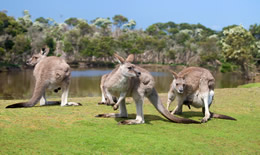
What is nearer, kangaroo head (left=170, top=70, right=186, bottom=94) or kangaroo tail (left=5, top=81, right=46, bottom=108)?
kangaroo head (left=170, top=70, right=186, bottom=94)

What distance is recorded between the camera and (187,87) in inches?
288

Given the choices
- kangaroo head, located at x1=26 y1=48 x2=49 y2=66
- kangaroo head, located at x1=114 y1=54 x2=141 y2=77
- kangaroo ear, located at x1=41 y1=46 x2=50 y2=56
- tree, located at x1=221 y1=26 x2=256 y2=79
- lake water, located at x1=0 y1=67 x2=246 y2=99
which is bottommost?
lake water, located at x1=0 y1=67 x2=246 y2=99

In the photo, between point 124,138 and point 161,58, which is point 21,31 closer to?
point 161,58

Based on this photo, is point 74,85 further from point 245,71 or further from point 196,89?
point 245,71

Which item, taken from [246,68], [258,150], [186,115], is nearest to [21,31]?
[246,68]

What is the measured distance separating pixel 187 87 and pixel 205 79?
1.75 feet

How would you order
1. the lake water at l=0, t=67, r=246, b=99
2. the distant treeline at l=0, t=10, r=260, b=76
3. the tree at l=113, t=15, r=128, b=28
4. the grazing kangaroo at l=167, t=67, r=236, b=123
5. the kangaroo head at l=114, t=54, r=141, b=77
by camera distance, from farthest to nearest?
the tree at l=113, t=15, r=128, b=28 → the distant treeline at l=0, t=10, r=260, b=76 → the lake water at l=0, t=67, r=246, b=99 → the grazing kangaroo at l=167, t=67, r=236, b=123 → the kangaroo head at l=114, t=54, r=141, b=77

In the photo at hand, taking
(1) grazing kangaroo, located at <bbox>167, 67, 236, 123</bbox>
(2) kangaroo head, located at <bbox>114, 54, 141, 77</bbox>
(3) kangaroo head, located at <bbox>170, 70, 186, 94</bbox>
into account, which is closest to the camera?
(2) kangaroo head, located at <bbox>114, 54, 141, 77</bbox>

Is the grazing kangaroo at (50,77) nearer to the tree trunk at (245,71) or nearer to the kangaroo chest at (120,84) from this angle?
the kangaroo chest at (120,84)

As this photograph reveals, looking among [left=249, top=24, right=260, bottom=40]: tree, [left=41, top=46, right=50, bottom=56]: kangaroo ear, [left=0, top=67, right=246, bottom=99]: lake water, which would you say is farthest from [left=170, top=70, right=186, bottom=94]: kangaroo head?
[left=249, top=24, right=260, bottom=40]: tree

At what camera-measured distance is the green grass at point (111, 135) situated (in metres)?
4.34

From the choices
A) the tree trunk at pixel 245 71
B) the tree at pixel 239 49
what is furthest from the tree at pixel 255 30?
the tree trunk at pixel 245 71

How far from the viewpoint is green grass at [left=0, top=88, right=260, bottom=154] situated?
4340 millimetres

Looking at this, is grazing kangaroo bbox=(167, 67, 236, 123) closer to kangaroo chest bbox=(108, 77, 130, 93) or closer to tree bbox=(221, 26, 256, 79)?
kangaroo chest bbox=(108, 77, 130, 93)
